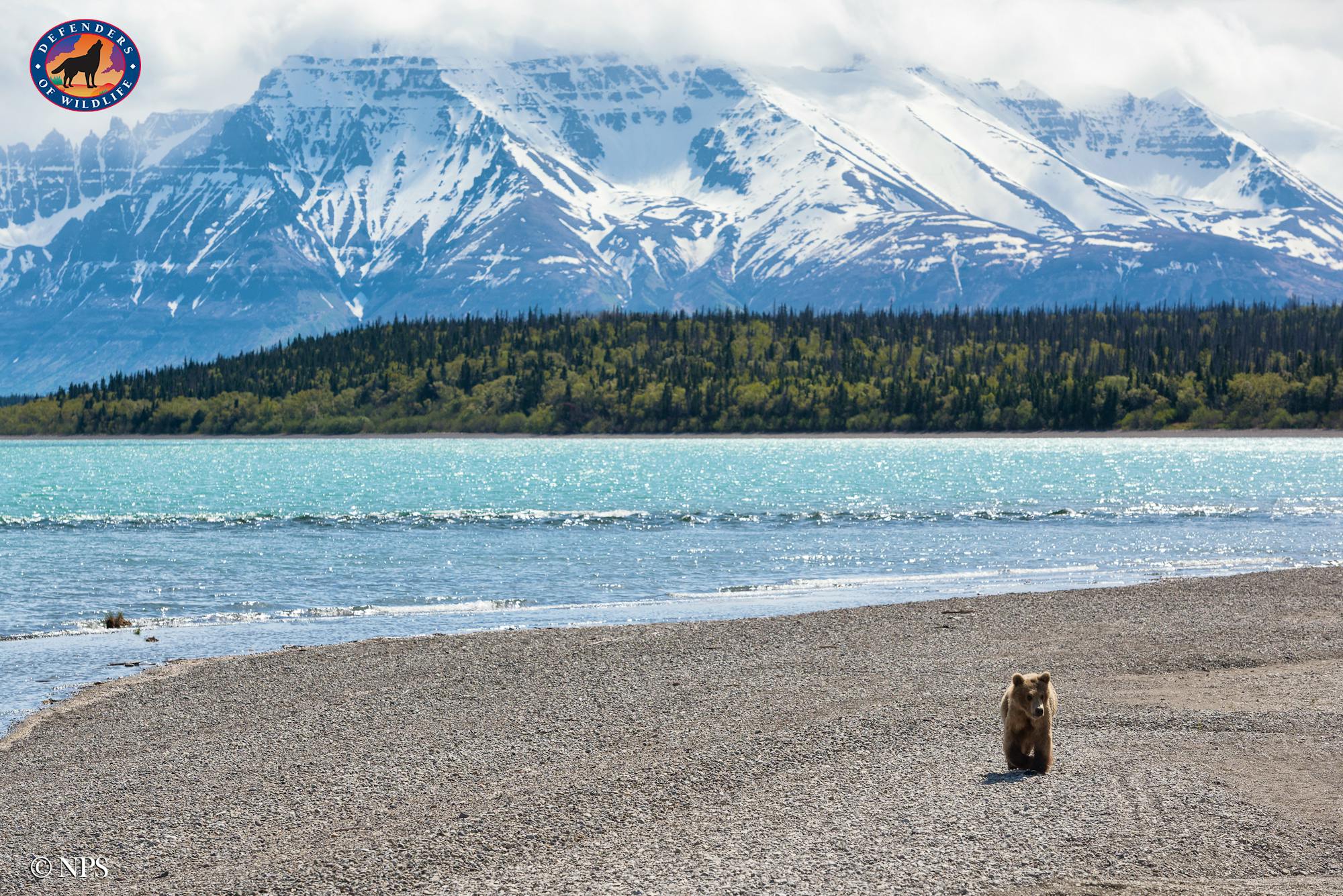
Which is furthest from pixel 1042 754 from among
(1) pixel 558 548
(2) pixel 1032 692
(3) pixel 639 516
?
(3) pixel 639 516

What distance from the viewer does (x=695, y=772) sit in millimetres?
18906

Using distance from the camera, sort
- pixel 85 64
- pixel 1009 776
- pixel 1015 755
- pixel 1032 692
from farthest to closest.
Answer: pixel 85 64 < pixel 1015 755 < pixel 1009 776 < pixel 1032 692

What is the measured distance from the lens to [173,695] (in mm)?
25719

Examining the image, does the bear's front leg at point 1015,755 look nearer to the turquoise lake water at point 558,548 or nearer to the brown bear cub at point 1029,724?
the brown bear cub at point 1029,724

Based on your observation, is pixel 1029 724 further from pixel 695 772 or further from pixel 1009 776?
pixel 695 772

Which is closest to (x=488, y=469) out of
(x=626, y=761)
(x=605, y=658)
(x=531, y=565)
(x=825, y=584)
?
(x=531, y=565)

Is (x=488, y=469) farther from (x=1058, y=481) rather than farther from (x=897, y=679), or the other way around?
(x=897, y=679)

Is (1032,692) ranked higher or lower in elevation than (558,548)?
higher

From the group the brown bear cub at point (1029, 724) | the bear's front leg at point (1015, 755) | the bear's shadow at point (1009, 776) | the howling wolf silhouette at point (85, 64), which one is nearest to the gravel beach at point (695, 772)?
the bear's shadow at point (1009, 776)

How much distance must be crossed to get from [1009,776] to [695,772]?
3741mm

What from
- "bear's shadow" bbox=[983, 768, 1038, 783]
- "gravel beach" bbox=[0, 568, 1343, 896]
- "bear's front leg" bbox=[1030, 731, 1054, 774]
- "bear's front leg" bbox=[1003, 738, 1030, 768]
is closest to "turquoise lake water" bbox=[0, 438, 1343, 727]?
"gravel beach" bbox=[0, 568, 1343, 896]

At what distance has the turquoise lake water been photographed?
125 feet

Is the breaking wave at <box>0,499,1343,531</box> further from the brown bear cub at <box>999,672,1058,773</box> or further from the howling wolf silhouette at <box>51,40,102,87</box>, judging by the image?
the brown bear cub at <box>999,672,1058,773</box>

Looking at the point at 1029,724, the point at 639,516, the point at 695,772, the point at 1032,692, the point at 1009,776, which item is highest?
the point at 1032,692
